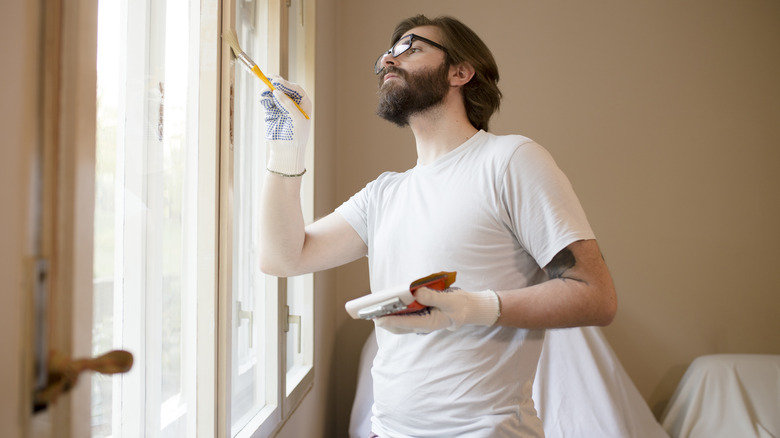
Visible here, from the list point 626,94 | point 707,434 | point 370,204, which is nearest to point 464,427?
point 370,204

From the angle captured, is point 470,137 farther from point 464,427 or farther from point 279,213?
point 464,427

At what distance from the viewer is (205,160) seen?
1171 millimetres

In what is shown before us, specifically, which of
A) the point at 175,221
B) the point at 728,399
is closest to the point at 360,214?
the point at 175,221

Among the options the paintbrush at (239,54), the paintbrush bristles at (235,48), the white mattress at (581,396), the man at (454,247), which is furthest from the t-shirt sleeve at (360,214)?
the white mattress at (581,396)

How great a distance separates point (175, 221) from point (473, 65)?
2.67 feet

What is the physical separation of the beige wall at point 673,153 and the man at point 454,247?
5.51 ft

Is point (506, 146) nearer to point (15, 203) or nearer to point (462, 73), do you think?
point (462, 73)

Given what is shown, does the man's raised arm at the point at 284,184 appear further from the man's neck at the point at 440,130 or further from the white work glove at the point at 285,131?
the man's neck at the point at 440,130

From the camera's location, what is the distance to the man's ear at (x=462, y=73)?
52.1 inches

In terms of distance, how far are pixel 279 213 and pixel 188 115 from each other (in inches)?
12.1

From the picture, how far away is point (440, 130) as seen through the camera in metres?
1.25

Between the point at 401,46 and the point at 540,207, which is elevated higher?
the point at 401,46

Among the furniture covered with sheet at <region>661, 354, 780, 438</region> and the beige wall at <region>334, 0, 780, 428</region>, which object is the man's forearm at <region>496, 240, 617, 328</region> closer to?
the furniture covered with sheet at <region>661, 354, 780, 438</region>

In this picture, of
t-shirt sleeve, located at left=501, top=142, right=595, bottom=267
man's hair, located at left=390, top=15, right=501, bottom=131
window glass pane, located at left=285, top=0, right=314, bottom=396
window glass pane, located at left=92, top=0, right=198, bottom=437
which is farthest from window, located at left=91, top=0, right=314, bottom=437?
t-shirt sleeve, located at left=501, top=142, right=595, bottom=267
